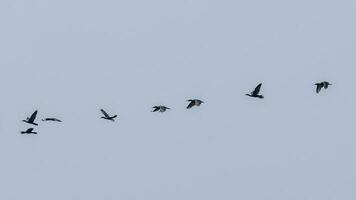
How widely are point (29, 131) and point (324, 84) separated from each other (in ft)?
95.2

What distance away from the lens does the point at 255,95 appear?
83000mm

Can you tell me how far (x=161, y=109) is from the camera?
84.7 metres

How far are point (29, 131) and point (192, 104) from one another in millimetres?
16345

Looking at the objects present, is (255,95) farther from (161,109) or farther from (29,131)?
(29,131)

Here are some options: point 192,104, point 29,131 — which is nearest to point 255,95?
point 192,104

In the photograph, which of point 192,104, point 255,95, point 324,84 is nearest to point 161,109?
point 192,104

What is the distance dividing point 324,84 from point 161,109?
51.7 feet

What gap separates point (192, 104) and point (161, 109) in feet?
9.94

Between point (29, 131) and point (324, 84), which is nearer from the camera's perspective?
point (324, 84)

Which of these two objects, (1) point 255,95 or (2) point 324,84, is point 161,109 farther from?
(2) point 324,84

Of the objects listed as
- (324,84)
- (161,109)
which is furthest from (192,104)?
(324,84)

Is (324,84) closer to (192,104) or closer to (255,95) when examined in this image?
(255,95)

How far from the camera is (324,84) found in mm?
80750

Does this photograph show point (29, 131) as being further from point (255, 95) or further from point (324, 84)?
point (324, 84)
